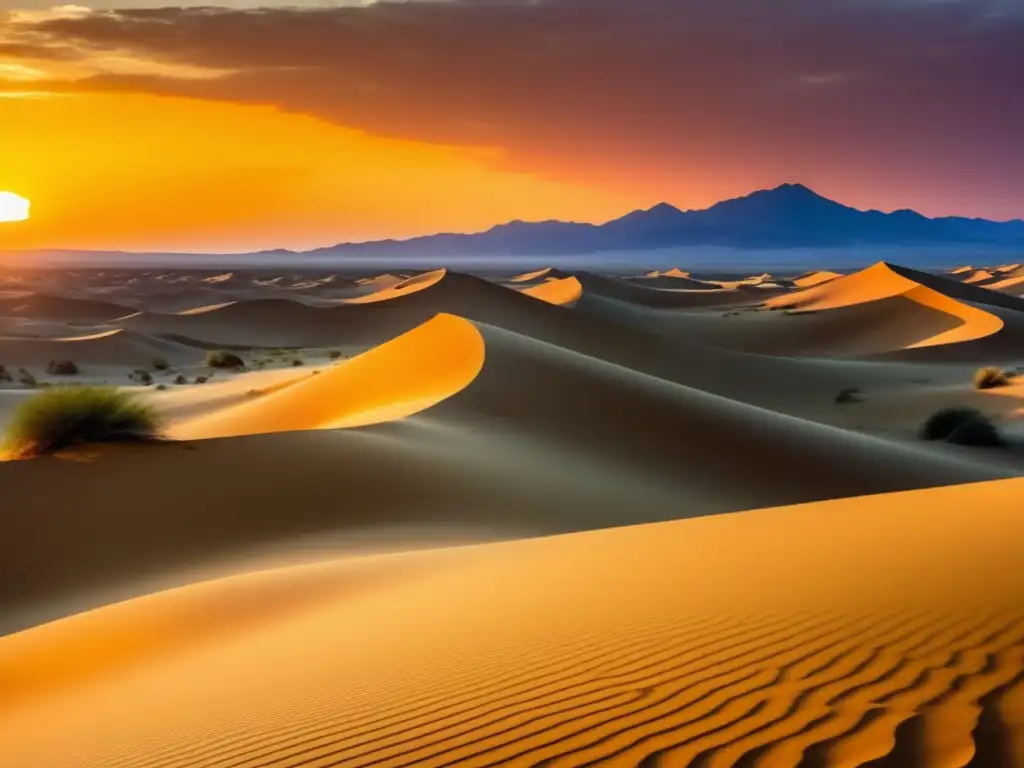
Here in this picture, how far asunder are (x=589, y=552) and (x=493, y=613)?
7.08ft

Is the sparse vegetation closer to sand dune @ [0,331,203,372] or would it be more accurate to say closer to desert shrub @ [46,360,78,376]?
sand dune @ [0,331,203,372]

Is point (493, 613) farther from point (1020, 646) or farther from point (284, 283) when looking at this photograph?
point (284, 283)

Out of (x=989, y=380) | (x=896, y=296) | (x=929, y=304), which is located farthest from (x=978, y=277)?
(x=989, y=380)

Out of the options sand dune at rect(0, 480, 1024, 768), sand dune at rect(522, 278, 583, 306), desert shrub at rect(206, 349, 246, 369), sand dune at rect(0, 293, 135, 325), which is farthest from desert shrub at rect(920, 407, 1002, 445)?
sand dune at rect(0, 293, 135, 325)

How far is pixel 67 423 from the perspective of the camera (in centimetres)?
1335

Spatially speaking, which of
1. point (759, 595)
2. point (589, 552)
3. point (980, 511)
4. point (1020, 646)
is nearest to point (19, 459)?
point (589, 552)

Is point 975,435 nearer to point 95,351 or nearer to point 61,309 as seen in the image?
point 95,351

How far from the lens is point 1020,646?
15.1ft

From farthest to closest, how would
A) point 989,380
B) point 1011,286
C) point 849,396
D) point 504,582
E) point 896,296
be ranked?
point 1011,286 < point 896,296 < point 849,396 < point 989,380 < point 504,582

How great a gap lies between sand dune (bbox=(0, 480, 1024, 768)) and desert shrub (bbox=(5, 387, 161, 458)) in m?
5.26

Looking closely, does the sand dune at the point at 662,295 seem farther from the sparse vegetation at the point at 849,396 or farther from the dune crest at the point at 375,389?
the dune crest at the point at 375,389

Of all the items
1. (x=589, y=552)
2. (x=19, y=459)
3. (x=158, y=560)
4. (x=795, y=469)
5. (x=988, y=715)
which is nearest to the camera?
(x=988, y=715)

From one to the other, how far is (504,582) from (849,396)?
89.8 feet

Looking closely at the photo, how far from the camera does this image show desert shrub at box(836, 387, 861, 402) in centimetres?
3247
